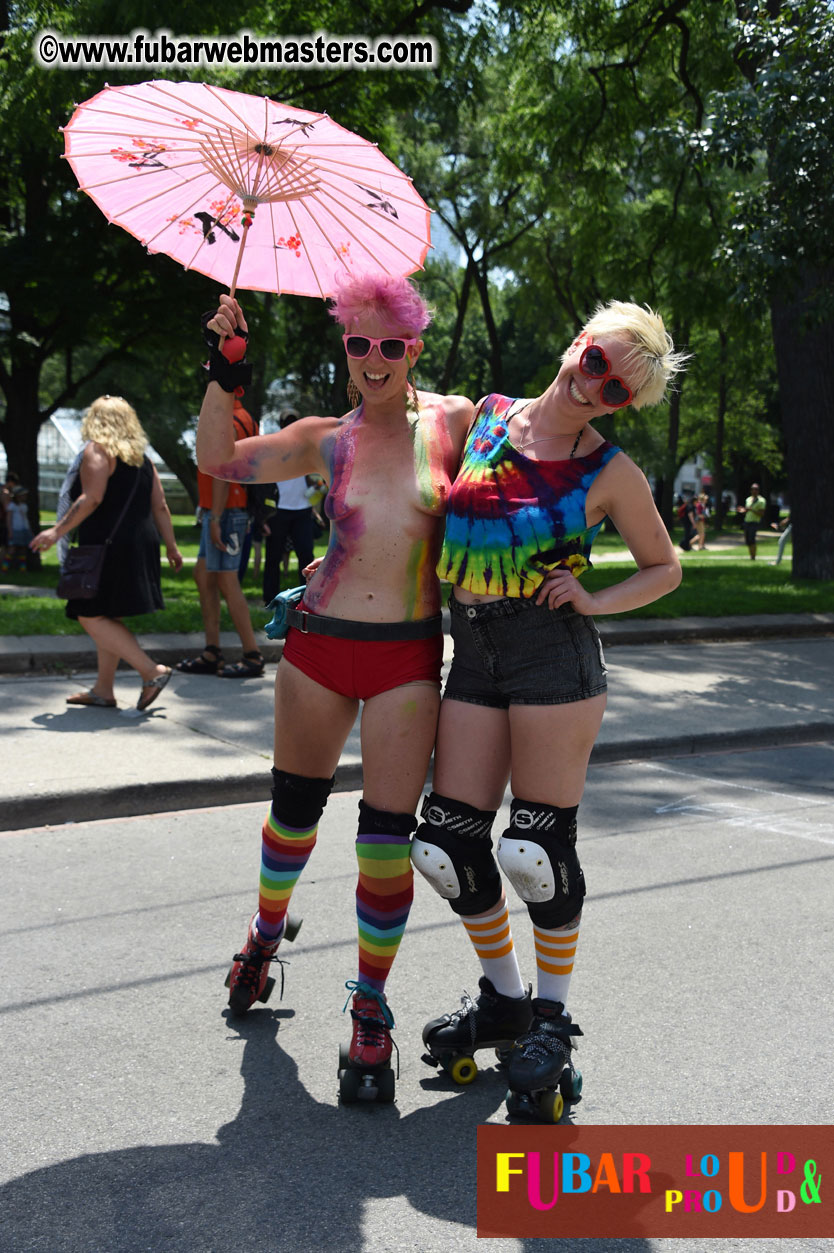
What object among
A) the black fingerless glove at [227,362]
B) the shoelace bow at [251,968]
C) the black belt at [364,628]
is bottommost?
the shoelace bow at [251,968]

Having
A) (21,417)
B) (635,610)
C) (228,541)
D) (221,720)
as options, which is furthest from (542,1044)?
(21,417)

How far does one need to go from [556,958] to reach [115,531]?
4.97 meters

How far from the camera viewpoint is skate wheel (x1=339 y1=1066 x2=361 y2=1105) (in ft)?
10.1

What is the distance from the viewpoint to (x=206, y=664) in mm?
8805

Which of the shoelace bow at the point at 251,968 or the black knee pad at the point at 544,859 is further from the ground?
the black knee pad at the point at 544,859

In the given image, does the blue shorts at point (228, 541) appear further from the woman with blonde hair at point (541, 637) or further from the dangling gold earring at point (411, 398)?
the woman with blonde hair at point (541, 637)

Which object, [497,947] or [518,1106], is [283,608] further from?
[518,1106]

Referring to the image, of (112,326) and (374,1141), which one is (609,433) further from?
(374,1141)

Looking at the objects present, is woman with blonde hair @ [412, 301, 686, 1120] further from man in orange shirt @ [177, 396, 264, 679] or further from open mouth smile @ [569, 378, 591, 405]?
man in orange shirt @ [177, 396, 264, 679]

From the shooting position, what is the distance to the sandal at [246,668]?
872cm

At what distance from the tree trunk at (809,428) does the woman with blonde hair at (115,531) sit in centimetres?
1033

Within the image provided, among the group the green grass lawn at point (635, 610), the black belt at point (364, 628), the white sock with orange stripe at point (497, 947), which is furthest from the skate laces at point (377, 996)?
the green grass lawn at point (635, 610)

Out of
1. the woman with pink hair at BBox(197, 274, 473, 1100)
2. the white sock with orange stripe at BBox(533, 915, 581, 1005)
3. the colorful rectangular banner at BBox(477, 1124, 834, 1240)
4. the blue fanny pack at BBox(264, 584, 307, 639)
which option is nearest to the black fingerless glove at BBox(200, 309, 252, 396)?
the woman with pink hair at BBox(197, 274, 473, 1100)

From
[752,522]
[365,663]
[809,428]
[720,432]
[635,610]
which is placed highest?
[720,432]
